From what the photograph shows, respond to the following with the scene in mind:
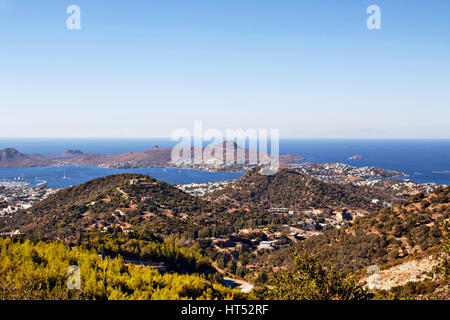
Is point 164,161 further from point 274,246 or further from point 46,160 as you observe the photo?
point 274,246

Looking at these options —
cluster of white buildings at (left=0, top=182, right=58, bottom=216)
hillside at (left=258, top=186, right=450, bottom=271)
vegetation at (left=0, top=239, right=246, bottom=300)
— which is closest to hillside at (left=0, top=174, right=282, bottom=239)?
hillside at (left=258, top=186, right=450, bottom=271)

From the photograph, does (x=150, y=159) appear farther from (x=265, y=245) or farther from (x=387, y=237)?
(x=387, y=237)

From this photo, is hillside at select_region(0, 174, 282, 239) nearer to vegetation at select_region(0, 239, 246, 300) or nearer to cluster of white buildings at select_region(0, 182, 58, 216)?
cluster of white buildings at select_region(0, 182, 58, 216)

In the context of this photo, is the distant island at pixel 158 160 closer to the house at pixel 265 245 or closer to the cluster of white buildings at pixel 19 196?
the cluster of white buildings at pixel 19 196

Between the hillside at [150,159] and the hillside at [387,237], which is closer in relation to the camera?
the hillside at [387,237]

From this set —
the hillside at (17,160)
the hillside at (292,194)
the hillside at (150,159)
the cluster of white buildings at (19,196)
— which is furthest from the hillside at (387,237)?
the hillside at (17,160)

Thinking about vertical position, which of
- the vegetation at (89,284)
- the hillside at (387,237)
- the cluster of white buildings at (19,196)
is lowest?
the cluster of white buildings at (19,196)

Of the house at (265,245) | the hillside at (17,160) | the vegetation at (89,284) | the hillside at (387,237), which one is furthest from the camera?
the hillside at (17,160)

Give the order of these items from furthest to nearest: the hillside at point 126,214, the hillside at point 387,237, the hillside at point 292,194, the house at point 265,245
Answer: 1. the hillside at point 292,194
2. the hillside at point 126,214
3. the house at point 265,245
4. the hillside at point 387,237
